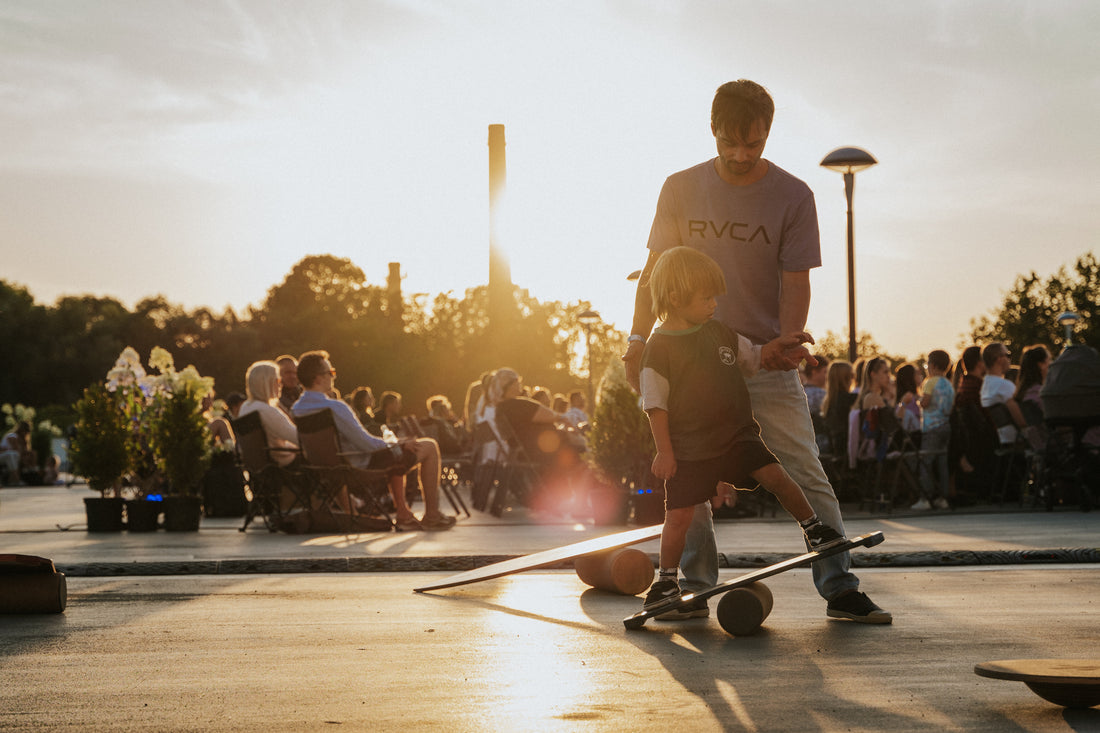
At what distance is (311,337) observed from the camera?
224 ft

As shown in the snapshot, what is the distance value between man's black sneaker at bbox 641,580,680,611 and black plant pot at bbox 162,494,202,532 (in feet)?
26.5

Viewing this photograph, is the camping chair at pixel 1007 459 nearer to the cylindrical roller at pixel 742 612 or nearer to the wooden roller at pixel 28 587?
the cylindrical roller at pixel 742 612

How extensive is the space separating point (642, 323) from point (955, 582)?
251cm

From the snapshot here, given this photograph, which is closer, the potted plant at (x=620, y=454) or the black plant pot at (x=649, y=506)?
the black plant pot at (x=649, y=506)

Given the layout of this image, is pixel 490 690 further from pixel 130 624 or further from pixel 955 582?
pixel 955 582

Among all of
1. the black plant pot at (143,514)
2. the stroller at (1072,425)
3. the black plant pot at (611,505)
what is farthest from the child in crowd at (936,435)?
the black plant pot at (143,514)

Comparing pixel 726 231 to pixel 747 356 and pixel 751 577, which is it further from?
pixel 751 577

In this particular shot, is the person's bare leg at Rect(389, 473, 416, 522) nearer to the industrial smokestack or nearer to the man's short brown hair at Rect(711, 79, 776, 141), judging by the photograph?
the man's short brown hair at Rect(711, 79, 776, 141)

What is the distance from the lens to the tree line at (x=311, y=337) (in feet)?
216

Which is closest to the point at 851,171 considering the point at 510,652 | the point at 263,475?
the point at 263,475

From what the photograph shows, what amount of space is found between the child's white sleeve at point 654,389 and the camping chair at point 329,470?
273 inches

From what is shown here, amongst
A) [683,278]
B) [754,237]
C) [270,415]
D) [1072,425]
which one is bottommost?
[1072,425]

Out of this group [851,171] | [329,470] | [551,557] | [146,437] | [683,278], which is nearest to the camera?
[683,278]

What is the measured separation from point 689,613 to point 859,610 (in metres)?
0.70
